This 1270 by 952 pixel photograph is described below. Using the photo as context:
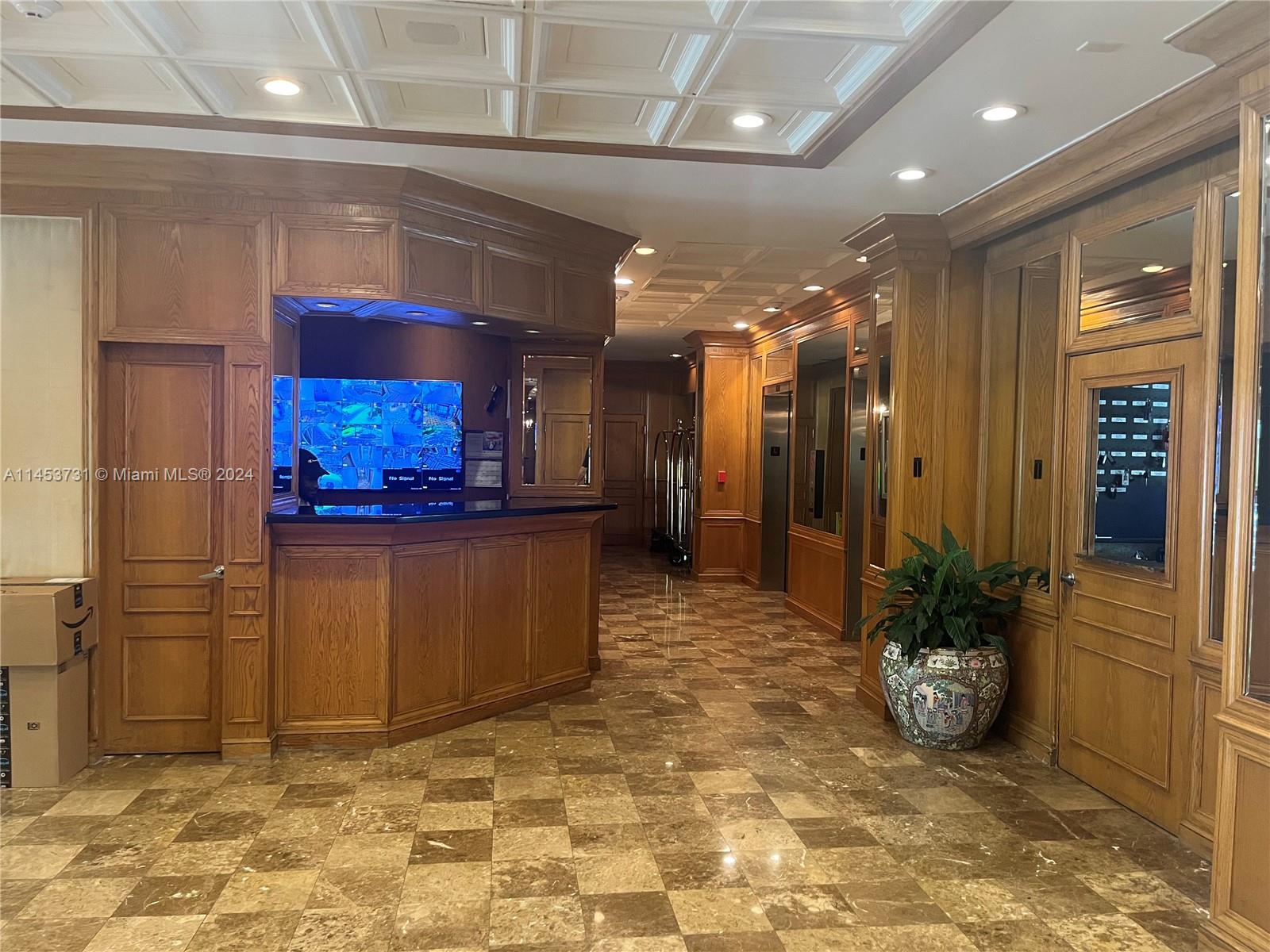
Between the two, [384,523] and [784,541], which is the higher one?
[384,523]

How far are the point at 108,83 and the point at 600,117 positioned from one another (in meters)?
1.95

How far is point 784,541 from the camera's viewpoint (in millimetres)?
9414

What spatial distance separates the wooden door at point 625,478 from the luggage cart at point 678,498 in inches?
25.6

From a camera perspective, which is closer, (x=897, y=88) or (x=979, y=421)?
(x=897, y=88)

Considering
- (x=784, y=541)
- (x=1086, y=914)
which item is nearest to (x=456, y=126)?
(x=1086, y=914)

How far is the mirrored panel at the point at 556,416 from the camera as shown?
20.4 feet

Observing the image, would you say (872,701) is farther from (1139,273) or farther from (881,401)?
(1139,273)

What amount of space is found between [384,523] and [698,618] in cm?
421

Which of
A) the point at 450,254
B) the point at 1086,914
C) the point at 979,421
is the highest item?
the point at 450,254

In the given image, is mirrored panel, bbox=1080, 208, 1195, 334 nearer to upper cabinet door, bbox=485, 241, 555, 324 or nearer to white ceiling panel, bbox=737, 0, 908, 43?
white ceiling panel, bbox=737, 0, 908, 43

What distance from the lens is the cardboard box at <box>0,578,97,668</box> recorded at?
3.65m

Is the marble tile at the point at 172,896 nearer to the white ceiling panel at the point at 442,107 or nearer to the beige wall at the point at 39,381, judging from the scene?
the beige wall at the point at 39,381

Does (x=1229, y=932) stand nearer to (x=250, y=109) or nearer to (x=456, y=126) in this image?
(x=456, y=126)

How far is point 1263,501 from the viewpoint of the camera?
2533mm
